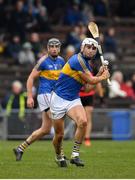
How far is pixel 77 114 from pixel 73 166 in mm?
930

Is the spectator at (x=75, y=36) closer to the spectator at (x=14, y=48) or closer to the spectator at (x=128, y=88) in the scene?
the spectator at (x=14, y=48)

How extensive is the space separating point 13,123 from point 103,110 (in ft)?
8.57

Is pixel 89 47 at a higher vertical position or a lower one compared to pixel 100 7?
lower

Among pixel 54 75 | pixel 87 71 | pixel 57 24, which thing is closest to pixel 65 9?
pixel 57 24

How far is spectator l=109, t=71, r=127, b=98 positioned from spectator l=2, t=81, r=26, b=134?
2.90m

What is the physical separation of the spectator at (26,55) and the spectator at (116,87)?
300cm

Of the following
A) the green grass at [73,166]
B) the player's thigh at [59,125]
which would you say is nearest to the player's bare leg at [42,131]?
the green grass at [73,166]

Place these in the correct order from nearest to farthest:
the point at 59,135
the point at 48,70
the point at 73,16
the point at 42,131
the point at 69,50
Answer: the point at 59,135
the point at 42,131
the point at 48,70
the point at 69,50
the point at 73,16

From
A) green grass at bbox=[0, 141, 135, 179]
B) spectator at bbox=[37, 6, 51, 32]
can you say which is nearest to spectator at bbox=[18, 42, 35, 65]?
spectator at bbox=[37, 6, 51, 32]

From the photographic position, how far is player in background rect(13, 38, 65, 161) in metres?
16.8

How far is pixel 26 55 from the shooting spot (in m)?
29.8

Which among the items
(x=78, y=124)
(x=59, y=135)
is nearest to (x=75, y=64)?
(x=78, y=124)

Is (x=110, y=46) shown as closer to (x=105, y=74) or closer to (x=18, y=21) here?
(x=18, y=21)

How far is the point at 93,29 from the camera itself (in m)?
16.2
